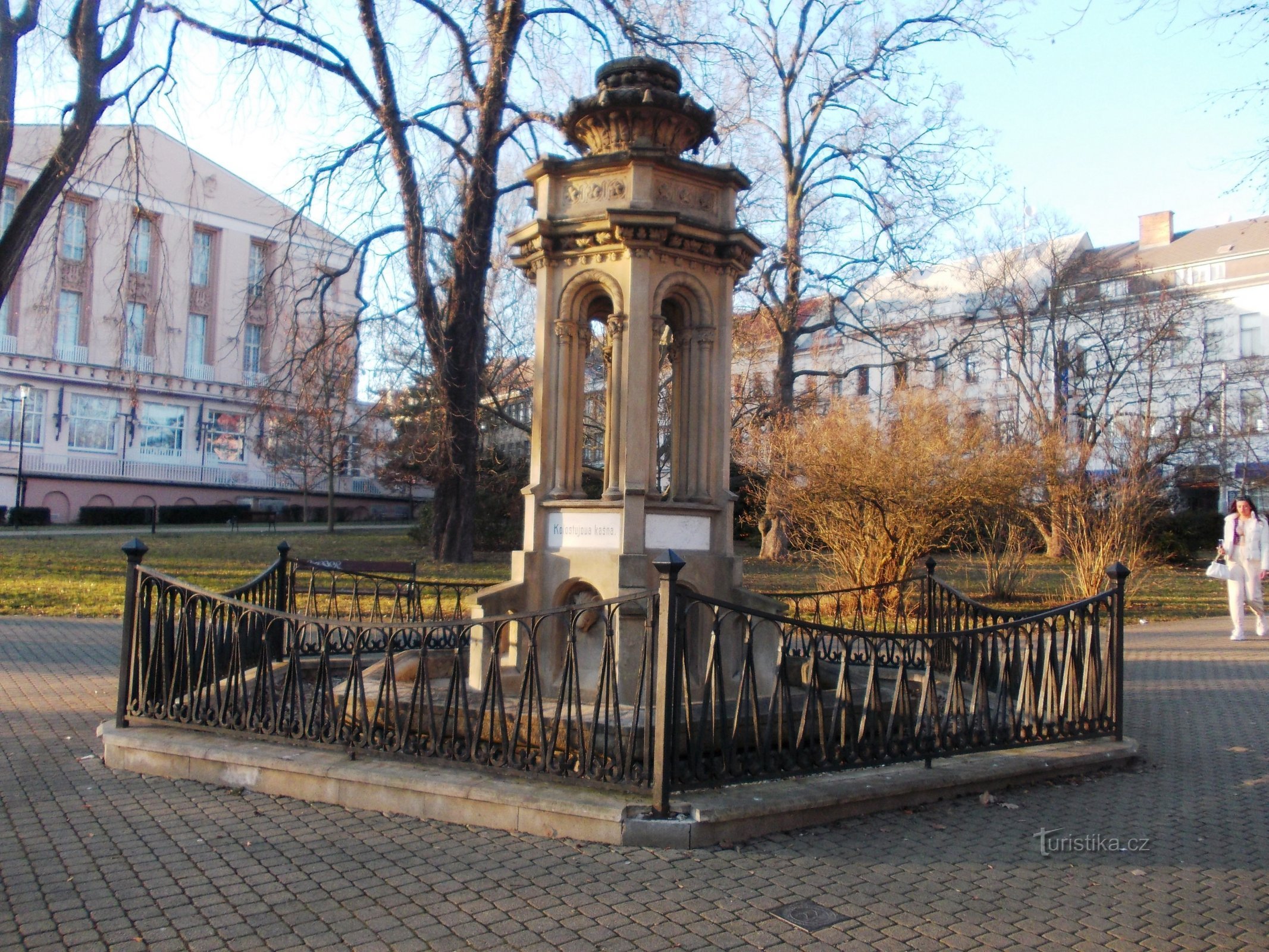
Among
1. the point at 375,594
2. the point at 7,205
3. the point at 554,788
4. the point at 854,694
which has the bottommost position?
the point at 554,788

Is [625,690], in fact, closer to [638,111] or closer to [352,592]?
[638,111]

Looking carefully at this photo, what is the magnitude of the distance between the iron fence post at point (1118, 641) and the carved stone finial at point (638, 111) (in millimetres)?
4581

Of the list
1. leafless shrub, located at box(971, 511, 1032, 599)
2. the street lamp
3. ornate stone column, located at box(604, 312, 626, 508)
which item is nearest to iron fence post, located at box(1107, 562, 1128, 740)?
ornate stone column, located at box(604, 312, 626, 508)

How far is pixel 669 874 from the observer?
4.53 m

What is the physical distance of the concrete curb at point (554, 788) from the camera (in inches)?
194

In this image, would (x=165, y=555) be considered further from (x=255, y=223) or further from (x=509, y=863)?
(x=255, y=223)

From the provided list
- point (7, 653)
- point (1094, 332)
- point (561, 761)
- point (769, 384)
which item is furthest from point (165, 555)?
point (1094, 332)

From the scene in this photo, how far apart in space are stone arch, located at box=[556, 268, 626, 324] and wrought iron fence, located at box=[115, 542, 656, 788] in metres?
2.30

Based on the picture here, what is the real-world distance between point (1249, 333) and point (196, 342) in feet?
164

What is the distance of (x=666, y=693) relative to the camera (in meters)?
4.91

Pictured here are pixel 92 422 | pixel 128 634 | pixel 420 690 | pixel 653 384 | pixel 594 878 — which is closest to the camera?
pixel 594 878

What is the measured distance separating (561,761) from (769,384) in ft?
76.1

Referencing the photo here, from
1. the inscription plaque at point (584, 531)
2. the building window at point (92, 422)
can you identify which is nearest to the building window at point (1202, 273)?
the inscription plaque at point (584, 531)

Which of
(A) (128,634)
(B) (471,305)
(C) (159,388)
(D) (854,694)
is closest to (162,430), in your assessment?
(C) (159,388)
